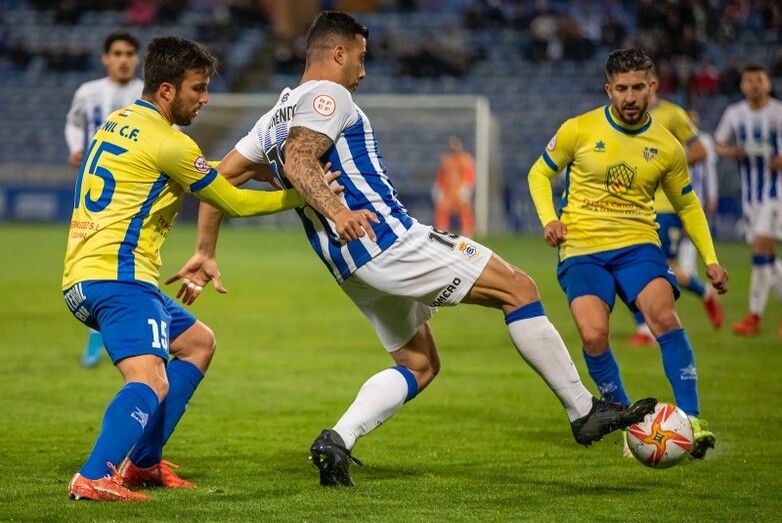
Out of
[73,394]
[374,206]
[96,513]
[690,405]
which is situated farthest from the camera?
[73,394]

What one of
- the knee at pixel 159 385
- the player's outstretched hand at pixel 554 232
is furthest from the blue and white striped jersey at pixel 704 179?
the knee at pixel 159 385

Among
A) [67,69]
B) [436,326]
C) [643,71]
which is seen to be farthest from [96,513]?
[67,69]

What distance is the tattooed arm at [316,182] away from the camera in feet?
18.2

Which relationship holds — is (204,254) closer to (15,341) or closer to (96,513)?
(96,513)

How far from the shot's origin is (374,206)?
588 cm

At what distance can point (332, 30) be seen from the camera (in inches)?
236

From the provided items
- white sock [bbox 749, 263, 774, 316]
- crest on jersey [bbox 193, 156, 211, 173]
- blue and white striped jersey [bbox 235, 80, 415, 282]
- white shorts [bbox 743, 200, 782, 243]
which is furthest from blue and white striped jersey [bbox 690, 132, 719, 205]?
crest on jersey [bbox 193, 156, 211, 173]

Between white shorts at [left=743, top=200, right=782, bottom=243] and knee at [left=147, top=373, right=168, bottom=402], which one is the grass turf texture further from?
white shorts at [left=743, top=200, right=782, bottom=243]

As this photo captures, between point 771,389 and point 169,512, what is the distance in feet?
18.4

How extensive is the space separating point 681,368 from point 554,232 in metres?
1.03

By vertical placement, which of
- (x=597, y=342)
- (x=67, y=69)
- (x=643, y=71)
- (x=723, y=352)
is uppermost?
(x=67, y=69)

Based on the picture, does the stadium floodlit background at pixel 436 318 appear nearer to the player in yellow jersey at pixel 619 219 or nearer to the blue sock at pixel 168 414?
the blue sock at pixel 168 414

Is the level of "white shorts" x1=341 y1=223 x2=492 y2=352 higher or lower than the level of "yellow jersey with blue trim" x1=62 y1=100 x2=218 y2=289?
lower

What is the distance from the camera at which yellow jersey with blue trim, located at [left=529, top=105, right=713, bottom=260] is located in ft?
24.4
